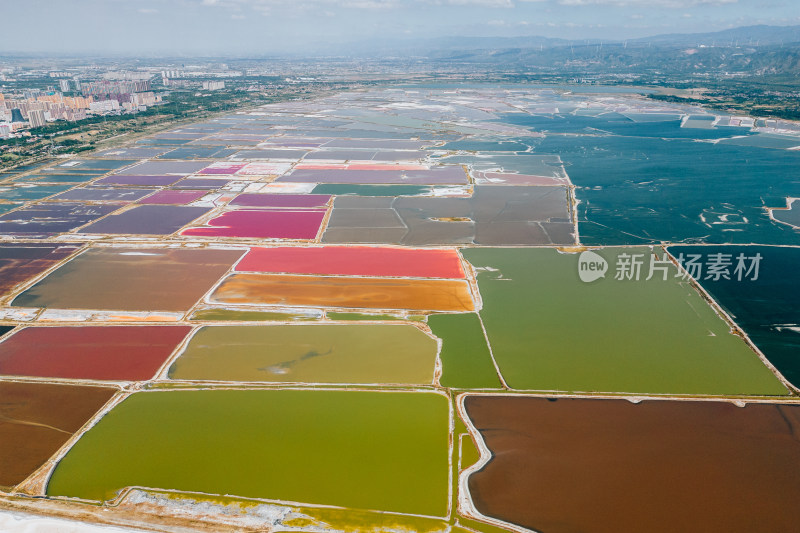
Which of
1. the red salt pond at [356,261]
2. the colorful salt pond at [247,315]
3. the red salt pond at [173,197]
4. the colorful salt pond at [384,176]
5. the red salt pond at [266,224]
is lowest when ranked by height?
the colorful salt pond at [247,315]

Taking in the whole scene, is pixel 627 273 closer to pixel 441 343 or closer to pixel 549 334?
pixel 549 334

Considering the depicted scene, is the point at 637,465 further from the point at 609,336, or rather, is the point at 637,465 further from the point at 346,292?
the point at 346,292

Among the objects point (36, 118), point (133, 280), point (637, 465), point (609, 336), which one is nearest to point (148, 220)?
point (133, 280)

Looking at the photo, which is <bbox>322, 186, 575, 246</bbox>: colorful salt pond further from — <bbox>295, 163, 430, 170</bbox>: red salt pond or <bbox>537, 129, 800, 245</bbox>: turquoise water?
<bbox>295, 163, 430, 170</bbox>: red salt pond

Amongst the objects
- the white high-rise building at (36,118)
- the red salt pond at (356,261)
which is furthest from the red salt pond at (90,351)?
the white high-rise building at (36,118)

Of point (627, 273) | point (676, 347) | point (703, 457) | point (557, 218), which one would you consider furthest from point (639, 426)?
point (557, 218)

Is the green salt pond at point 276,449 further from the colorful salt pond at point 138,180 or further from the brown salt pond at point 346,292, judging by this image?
the colorful salt pond at point 138,180

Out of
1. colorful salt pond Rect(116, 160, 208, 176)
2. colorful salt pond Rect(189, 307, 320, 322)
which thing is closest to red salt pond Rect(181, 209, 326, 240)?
colorful salt pond Rect(189, 307, 320, 322)
